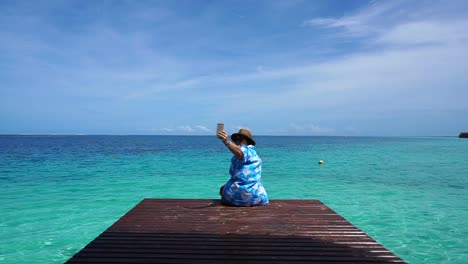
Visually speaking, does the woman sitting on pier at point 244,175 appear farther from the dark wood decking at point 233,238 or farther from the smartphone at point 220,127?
the smartphone at point 220,127

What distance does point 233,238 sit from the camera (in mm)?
4320

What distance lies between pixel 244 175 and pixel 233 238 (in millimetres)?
1642

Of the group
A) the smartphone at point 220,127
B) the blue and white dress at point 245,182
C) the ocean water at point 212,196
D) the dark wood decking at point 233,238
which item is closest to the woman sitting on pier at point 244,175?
the blue and white dress at point 245,182

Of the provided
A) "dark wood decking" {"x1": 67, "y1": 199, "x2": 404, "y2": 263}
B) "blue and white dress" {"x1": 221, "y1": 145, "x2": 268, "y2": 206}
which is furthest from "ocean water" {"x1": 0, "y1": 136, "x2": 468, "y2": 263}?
"blue and white dress" {"x1": 221, "y1": 145, "x2": 268, "y2": 206}

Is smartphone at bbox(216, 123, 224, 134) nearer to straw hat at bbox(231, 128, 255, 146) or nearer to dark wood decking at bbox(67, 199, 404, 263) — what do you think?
straw hat at bbox(231, 128, 255, 146)

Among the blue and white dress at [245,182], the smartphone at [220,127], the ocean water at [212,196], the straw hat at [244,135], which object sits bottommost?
the ocean water at [212,196]

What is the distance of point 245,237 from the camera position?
4363 mm

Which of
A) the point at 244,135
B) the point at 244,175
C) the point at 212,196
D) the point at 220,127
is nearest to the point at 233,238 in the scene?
the point at 244,175

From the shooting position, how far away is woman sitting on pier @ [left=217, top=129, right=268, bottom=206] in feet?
18.9

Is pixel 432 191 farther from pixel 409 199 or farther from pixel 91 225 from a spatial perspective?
pixel 91 225

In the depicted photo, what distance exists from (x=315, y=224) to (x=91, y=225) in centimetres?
695

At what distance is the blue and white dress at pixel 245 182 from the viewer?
5.78 metres

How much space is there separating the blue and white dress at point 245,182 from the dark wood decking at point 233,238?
0.21 metres

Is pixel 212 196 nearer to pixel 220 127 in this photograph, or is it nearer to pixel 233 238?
pixel 220 127
